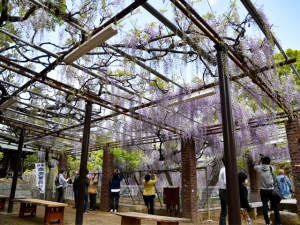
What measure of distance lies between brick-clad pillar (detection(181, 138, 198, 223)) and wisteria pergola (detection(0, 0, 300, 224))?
2.78 feet

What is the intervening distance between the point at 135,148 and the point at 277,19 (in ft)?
25.1

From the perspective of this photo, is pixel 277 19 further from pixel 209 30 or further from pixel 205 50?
pixel 209 30

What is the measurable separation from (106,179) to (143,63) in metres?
6.26

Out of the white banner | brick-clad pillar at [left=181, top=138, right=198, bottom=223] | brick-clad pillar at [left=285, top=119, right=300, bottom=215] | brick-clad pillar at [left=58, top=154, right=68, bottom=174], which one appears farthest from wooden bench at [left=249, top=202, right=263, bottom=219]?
brick-clad pillar at [left=58, top=154, right=68, bottom=174]

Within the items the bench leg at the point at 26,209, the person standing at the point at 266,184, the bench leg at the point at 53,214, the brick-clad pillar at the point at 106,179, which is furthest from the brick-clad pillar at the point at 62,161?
the person standing at the point at 266,184

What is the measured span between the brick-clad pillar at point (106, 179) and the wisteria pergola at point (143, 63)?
2.92m

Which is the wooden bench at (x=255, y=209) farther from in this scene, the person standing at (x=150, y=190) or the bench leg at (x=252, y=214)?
the person standing at (x=150, y=190)

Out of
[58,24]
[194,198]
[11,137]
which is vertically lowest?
[194,198]

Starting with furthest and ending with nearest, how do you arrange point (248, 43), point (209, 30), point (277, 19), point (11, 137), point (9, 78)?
point (11, 137), point (9, 78), point (248, 43), point (277, 19), point (209, 30)

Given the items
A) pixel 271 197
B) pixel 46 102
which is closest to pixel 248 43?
pixel 271 197

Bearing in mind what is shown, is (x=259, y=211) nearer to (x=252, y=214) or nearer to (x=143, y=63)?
(x=252, y=214)

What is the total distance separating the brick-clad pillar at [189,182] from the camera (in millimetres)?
6791

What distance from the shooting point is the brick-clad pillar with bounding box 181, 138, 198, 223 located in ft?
22.3

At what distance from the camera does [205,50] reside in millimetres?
3809
